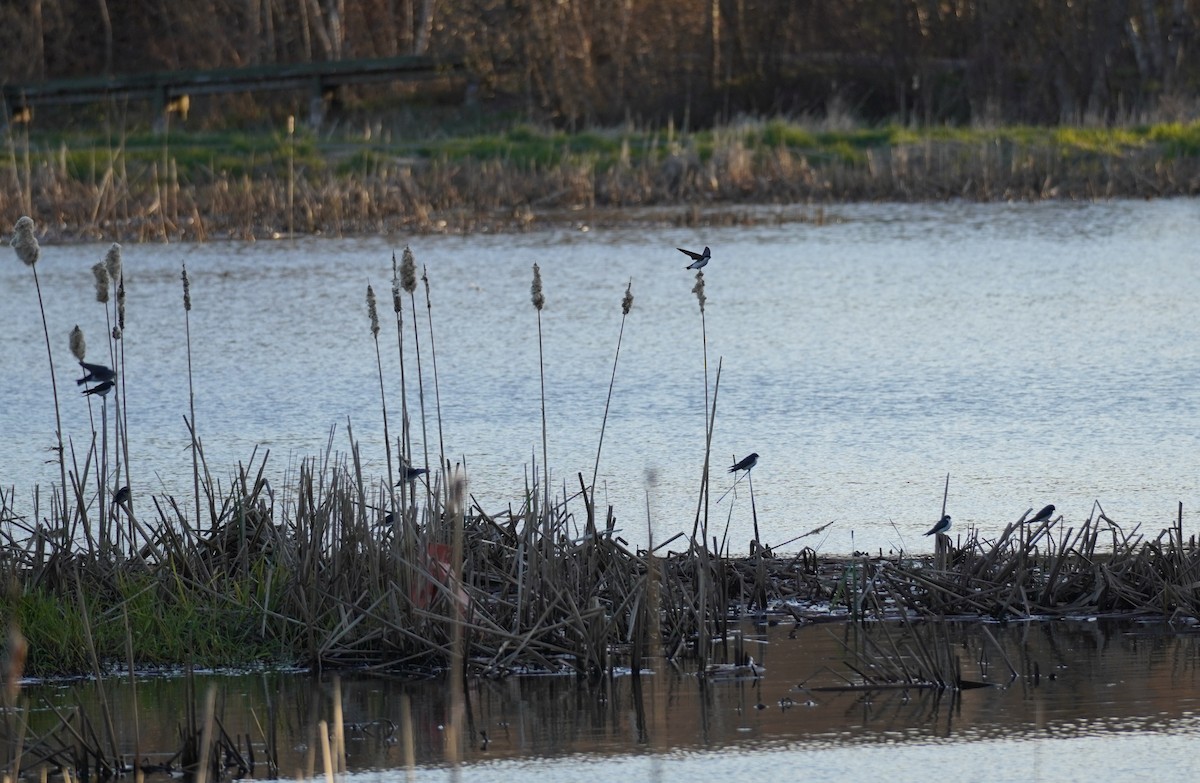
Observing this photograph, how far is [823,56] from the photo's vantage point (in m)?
27.1

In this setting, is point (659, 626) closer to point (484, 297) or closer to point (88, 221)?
point (484, 297)

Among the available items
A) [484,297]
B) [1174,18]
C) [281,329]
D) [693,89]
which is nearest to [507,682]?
[281,329]

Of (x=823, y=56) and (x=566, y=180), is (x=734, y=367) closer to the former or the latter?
(x=566, y=180)

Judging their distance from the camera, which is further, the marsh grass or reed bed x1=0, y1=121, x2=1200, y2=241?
reed bed x1=0, y1=121, x2=1200, y2=241

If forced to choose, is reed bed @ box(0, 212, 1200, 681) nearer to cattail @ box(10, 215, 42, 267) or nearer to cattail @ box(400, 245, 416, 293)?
cattail @ box(400, 245, 416, 293)

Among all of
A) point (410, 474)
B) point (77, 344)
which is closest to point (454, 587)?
point (410, 474)

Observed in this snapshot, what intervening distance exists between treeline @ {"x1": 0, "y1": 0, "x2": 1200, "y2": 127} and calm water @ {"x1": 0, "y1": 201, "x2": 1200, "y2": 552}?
451 inches

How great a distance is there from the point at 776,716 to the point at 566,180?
13464mm

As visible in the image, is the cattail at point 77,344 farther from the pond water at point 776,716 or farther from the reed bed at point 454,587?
the pond water at point 776,716

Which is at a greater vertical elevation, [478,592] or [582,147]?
[582,147]

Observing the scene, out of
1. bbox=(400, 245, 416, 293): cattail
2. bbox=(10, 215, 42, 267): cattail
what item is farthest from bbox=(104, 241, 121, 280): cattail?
bbox=(400, 245, 416, 293): cattail

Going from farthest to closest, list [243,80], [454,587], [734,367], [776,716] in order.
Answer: [243,80]
[734,367]
[454,587]
[776,716]

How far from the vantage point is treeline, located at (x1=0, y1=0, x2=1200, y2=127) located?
2498cm

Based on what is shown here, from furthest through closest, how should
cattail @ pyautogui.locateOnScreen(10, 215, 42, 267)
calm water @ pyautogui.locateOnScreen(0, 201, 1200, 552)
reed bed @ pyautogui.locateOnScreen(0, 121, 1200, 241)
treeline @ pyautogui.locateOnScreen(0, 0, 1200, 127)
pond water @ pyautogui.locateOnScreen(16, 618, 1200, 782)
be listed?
treeline @ pyautogui.locateOnScreen(0, 0, 1200, 127)
reed bed @ pyautogui.locateOnScreen(0, 121, 1200, 241)
calm water @ pyautogui.locateOnScreen(0, 201, 1200, 552)
cattail @ pyautogui.locateOnScreen(10, 215, 42, 267)
pond water @ pyautogui.locateOnScreen(16, 618, 1200, 782)
